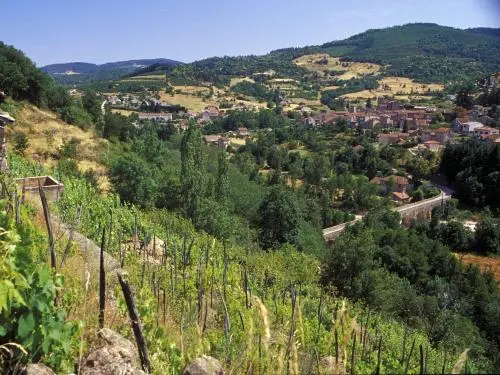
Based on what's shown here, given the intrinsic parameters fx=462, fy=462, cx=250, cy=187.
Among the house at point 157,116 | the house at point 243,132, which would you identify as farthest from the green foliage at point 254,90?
the house at point 243,132

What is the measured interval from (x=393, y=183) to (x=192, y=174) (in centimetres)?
3264

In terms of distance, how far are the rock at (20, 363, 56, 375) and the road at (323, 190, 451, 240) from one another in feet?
104

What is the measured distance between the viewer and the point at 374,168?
2077 inches

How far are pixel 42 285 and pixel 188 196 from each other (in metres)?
16.0

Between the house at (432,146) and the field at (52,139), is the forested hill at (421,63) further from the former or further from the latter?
the field at (52,139)

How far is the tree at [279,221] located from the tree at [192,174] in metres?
5.23

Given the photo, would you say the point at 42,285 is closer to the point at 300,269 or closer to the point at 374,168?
the point at 300,269

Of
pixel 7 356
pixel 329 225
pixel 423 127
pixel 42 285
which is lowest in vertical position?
pixel 329 225

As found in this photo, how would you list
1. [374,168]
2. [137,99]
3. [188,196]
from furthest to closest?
1. [137,99]
2. [374,168]
3. [188,196]

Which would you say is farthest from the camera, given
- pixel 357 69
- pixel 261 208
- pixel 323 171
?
pixel 357 69

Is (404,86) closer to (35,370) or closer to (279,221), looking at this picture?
(279,221)

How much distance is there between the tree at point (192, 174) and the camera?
18969mm

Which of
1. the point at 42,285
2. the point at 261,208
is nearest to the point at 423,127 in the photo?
the point at 261,208

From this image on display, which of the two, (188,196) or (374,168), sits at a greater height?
(188,196)
